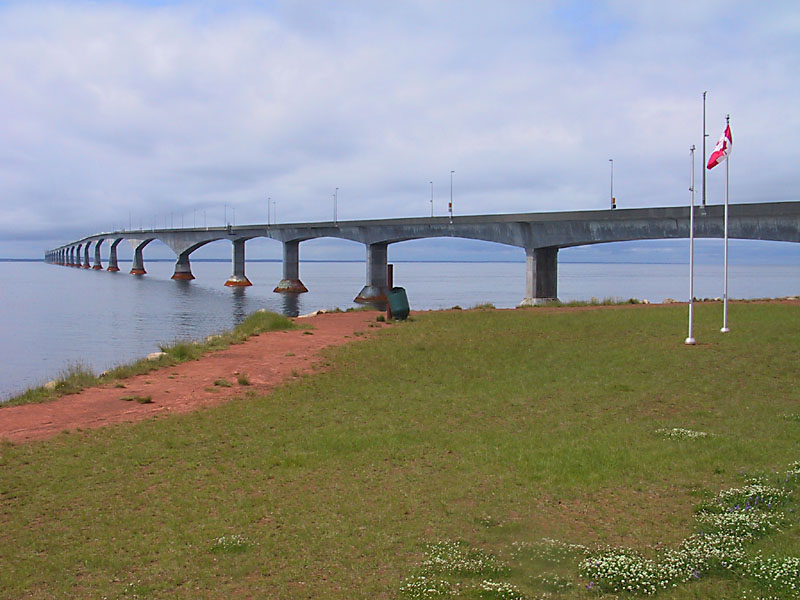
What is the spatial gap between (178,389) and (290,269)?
7280 centimetres

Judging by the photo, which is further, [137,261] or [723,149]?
[137,261]

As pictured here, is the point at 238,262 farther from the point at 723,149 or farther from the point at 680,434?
the point at 680,434

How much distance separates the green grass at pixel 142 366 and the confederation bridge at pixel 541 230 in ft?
78.0

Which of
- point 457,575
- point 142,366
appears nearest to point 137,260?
point 142,366

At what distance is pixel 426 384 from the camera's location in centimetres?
1441

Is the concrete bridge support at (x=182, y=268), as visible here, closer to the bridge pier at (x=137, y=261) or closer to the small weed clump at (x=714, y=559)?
the bridge pier at (x=137, y=261)

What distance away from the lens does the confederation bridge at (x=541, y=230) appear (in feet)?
124

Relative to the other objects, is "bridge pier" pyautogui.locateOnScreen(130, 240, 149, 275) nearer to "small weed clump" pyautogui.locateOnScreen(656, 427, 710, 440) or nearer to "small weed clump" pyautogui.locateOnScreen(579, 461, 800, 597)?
"small weed clump" pyautogui.locateOnScreen(656, 427, 710, 440)

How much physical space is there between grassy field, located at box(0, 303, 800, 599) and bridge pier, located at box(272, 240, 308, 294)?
233 ft

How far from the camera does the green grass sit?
1443 cm

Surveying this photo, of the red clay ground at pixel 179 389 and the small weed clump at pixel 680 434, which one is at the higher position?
the small weed clump at pixel 680 434

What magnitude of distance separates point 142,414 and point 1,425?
89.4 inches

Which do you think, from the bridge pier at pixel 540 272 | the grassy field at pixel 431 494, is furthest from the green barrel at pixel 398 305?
the bridge pier at pixel 540 272

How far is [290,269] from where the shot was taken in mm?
86625
